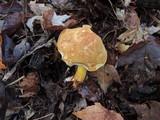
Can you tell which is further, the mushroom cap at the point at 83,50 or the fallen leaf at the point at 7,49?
the fallen leaf at the point at 7,49

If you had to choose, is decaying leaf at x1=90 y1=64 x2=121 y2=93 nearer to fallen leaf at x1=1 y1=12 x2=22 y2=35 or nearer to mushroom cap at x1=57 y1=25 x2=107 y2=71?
mushroom cap at x1=57 y1=25 x2=107 y2=71

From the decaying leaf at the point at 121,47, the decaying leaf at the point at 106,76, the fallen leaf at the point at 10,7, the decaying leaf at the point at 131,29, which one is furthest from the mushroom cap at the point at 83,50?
the fallen leaf at the point at 10,7

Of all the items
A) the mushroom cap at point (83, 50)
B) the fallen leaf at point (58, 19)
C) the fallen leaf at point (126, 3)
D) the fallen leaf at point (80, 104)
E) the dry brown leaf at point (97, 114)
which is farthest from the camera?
the fallen leaf at point (126, 3)

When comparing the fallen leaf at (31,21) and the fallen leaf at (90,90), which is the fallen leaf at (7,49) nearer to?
the fallen leaf at (31,21)

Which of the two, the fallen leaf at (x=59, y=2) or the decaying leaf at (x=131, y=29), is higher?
the fallen leaf at (x=59, y=2)

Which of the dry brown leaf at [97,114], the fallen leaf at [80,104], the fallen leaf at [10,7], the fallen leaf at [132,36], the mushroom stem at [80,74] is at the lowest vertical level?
the fallen leaf at [80,104]

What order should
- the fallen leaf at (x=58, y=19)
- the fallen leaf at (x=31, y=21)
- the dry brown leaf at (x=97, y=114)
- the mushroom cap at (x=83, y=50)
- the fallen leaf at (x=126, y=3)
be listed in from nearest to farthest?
the mushroom cap at (x=83, y=50)
the dry brown leaf at (x=97, y=114)
the fallen leaf at (x=58, y=19)
the fallen leaf at (x=31, y=21)
the fallen leaf at (x=126, y=3)
